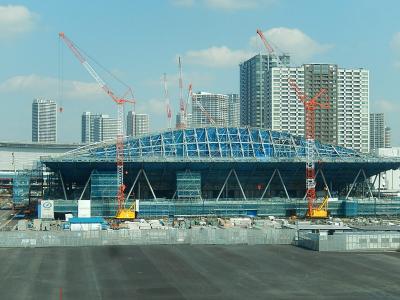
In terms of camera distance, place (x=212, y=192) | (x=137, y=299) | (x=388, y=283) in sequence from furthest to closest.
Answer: (x=212, y=192) → (x=388, y=283) → (x=137, y=299)

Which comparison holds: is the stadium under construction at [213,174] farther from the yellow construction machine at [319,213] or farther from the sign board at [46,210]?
the yellow construction machine at [319,213]

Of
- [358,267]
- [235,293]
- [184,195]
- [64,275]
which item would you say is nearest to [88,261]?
[64,275]

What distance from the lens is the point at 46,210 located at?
324 ft

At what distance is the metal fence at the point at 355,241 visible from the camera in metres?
58.3

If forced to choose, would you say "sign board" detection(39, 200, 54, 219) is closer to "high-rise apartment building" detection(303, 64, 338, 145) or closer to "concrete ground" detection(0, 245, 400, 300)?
"concrete ground" detection(0, 245, 400, 300)

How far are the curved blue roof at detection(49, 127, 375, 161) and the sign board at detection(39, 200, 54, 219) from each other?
7.94m

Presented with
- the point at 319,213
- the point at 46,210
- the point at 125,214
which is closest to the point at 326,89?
the point at 319,213

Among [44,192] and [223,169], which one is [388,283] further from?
[44,192]

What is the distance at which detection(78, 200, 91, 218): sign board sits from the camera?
9956cm

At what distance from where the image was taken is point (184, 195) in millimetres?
106875

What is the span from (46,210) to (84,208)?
226 inches

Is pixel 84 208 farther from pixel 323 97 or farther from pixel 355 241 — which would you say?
pixel 323 97

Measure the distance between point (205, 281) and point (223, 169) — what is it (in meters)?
65.8

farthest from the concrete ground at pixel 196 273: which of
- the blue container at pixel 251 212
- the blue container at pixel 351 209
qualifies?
the blue container at pixel 351 209
